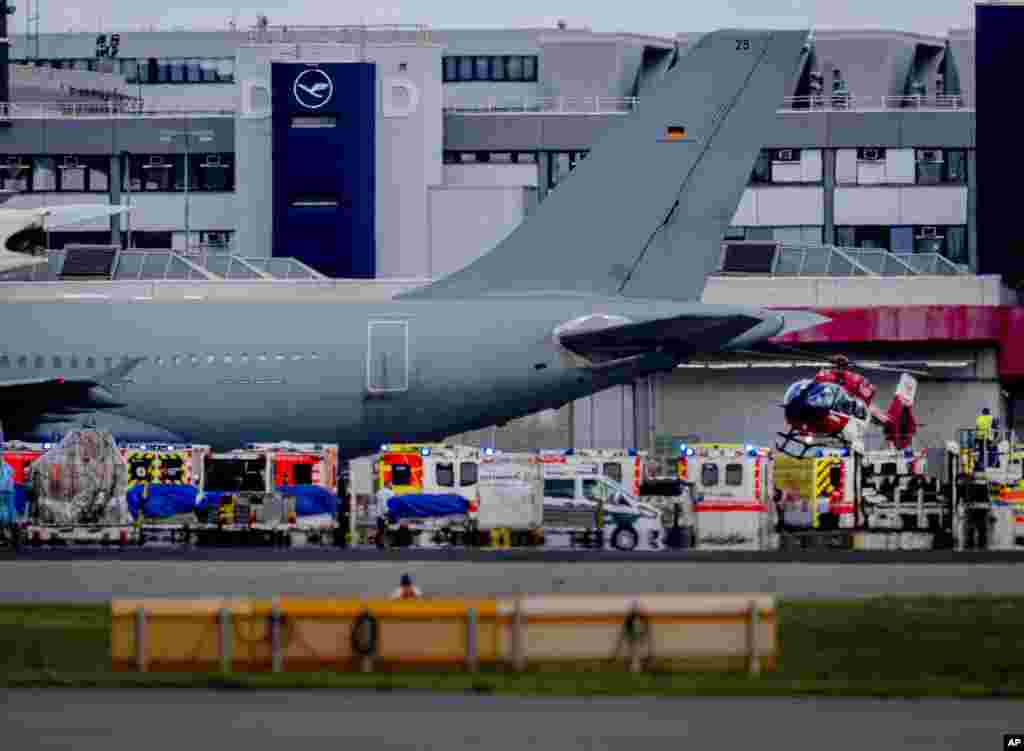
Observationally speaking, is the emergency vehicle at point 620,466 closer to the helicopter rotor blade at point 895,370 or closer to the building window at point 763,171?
the helicopter rotor blade at point 895,370

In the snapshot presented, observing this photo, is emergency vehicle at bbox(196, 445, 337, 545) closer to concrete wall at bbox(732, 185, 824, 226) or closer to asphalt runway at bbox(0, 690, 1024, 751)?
asphalt runway at bbox(0, 690, 1024, 751)

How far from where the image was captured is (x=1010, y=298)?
7219 centimetres

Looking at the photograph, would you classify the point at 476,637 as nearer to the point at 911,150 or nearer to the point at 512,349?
the point at 512,349

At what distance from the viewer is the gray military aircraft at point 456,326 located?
50.1 metres

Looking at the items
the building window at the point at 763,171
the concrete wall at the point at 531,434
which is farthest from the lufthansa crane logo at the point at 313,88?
the building window at the point at 763,171

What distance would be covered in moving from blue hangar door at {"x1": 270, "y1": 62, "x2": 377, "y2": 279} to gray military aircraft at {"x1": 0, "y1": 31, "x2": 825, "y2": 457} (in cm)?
3022

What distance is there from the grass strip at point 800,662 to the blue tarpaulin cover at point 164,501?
12.7 meters

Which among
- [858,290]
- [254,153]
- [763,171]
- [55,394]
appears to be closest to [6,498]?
[55,394]

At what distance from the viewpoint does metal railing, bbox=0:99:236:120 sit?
300 ft

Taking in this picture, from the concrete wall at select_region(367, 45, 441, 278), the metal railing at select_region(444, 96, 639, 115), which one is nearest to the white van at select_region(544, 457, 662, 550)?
the concrete wall at select_region(367, 45, 441, 278)

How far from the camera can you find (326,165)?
81125mm

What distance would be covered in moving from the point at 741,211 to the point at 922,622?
2508 inches

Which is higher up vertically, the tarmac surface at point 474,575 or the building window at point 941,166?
the building window at point 941,166

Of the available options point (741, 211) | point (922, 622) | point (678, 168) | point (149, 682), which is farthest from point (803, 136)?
point (149, 682)
